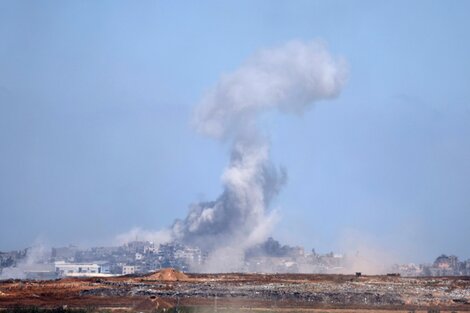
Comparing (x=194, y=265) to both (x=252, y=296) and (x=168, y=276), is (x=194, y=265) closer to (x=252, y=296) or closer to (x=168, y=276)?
(x=168, y=276)

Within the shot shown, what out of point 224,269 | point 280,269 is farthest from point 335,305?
point 280,269

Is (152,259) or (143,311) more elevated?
(152,259)

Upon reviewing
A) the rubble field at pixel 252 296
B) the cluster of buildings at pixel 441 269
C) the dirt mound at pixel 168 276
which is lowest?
the rubble field at pixel 252 296

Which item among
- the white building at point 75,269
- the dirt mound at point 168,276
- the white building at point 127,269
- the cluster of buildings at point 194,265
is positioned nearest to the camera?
the dirt mound at point 168,276

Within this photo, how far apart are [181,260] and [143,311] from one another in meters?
128

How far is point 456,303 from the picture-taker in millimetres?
63844

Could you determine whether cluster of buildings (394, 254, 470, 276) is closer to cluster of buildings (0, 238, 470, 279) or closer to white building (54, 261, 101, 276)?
cluster of buildings (0, 238, 470, 279)

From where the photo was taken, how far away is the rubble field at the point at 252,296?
58.2 metres

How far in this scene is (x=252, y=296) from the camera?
65.3 metres

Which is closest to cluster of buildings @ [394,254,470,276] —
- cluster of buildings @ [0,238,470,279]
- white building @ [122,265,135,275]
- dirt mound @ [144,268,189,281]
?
cluster of buildings @ [0,238,470,279]

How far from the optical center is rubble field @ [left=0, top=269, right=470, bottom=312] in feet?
191

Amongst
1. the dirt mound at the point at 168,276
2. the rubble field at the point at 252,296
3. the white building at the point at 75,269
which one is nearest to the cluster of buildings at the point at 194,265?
the white building at the point at 75,269

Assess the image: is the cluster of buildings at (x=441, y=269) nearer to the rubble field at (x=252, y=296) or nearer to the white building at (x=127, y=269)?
the white building at (x=127, y=269)

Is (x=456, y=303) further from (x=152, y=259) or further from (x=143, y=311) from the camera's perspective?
(x=152, y=259)
